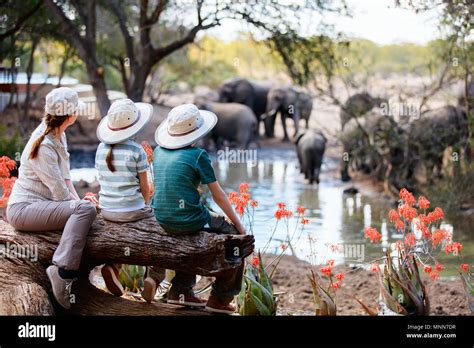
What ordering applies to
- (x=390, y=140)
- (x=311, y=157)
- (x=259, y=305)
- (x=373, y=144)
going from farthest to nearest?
(x=311, y=157), (x=373, y=144), (x=390, y=140), (x=259, y=305)

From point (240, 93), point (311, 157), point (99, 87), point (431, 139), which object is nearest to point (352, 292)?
point (99, 87)

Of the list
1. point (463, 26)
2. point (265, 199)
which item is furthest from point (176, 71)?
point (463, 26)

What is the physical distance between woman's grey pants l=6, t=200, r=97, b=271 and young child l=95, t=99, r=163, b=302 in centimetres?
14

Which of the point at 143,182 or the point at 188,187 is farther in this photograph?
the point at 143,182

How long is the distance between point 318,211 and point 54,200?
6.68 m

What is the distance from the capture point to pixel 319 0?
37.9ft

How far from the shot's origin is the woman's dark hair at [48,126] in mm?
4992

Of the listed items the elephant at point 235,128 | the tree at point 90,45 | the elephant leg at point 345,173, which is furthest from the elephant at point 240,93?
the tree at point 90,45

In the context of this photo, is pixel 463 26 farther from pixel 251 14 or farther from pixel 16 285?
pixel 16 285

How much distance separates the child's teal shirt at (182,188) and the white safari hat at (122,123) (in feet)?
0.79

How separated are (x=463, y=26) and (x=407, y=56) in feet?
50.0

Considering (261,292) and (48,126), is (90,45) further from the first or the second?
(261,292)

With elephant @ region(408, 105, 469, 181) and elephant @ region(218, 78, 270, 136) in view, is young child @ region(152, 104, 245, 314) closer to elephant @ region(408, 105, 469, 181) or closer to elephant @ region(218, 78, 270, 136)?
elephant @ region(408, 105, 469, 181)

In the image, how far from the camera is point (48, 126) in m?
5.03
